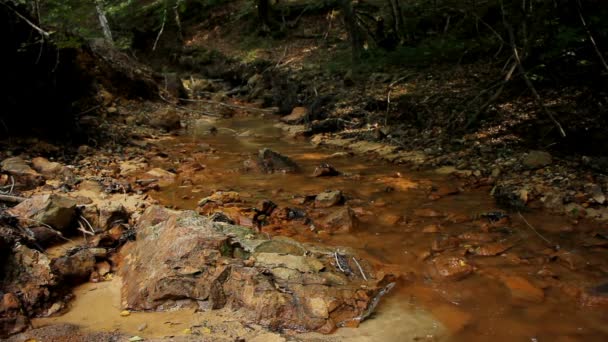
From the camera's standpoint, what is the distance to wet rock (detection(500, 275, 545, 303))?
11.1ft

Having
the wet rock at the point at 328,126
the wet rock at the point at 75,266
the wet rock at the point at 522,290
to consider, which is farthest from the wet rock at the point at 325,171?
the wet rock at the point at 75,266

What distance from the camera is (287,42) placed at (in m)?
16.2

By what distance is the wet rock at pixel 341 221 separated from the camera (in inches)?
187

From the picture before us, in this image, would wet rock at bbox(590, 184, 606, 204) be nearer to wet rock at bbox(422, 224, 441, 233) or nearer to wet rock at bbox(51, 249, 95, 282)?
wet rock at bbox(422, 224, 441, 233)

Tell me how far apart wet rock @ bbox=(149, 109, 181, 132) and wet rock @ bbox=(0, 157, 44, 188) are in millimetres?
4312

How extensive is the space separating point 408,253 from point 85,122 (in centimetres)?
695

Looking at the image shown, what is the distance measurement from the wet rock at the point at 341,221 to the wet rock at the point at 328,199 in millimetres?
471

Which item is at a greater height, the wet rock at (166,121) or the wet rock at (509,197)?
the wet rock at (509,197)

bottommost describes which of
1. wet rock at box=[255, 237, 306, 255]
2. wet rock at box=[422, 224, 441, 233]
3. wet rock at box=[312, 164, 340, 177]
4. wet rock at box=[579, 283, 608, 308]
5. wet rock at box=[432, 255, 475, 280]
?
wet rock at box=[312, 164, 340, 177]

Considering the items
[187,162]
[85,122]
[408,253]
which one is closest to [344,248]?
[408,253]

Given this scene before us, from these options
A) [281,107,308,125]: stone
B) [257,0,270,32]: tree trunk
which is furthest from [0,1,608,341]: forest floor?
[257,0,270,32]: tree trunk

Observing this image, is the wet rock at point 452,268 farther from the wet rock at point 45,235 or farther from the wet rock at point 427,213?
the wet rock at point 45,235

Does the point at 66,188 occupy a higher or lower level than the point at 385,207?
higher

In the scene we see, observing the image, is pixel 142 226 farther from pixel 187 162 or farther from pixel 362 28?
pixel 362 28
